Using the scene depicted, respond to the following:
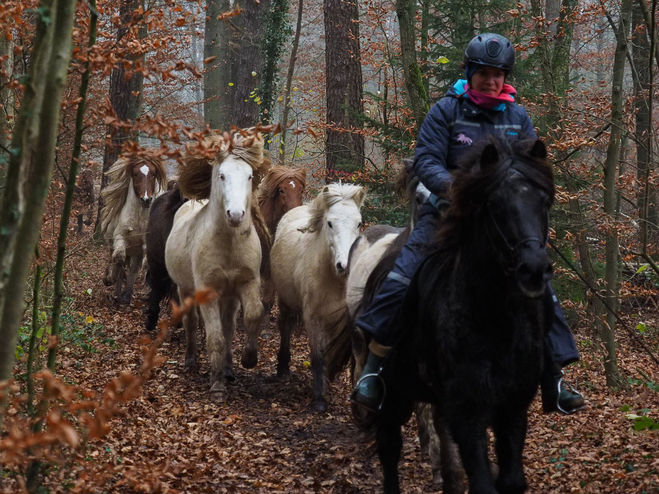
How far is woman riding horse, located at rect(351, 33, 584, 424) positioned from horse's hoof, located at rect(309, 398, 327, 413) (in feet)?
11.2

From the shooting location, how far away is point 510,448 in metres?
4.30

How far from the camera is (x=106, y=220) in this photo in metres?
15.3

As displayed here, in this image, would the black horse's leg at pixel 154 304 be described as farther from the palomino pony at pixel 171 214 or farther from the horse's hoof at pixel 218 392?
the horse's hoof at pixel 218 392

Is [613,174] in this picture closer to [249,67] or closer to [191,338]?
[191,338]

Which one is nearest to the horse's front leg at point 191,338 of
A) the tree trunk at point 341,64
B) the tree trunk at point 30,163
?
the tree trunk at point 341,64

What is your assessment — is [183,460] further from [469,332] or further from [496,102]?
[496,102]

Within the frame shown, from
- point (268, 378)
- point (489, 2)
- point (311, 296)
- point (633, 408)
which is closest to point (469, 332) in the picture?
point (633, 408)

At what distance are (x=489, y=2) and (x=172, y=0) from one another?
10862 mm

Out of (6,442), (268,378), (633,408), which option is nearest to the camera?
(6,442)

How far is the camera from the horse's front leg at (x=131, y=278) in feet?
47.2

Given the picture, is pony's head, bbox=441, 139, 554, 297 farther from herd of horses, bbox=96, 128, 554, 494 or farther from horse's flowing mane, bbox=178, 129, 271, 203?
horse's flowing mane, bbox=178, 129, 271, 203

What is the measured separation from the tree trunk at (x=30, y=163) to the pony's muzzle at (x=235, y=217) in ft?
16.9

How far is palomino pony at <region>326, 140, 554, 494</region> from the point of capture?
394cm

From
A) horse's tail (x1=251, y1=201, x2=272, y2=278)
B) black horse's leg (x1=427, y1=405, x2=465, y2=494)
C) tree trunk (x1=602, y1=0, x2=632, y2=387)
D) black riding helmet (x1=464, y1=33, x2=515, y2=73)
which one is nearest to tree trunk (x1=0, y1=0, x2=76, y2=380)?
black riding helmet (x1=464, y1=33, x2=515, y2=73)
